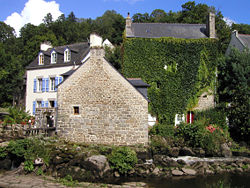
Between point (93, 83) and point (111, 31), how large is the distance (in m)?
32.2

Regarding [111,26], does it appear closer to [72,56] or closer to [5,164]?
[72,56]

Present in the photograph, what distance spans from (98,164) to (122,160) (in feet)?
4.06

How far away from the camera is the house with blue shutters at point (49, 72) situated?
928 inches

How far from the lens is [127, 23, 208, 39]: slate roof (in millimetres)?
21438

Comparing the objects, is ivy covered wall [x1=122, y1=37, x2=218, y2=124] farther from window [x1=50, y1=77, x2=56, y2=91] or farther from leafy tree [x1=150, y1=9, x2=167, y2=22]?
leafy tree [x1=150, y1=9, x2=167, y2=22]

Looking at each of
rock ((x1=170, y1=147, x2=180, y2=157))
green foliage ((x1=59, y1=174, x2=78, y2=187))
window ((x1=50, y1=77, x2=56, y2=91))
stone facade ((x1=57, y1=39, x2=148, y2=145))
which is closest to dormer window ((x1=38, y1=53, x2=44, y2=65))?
Answer: window ((x1=50, y1=77, x2=56, y2=91))

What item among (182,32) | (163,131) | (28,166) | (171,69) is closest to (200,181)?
(163,131)

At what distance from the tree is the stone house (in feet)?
4.62

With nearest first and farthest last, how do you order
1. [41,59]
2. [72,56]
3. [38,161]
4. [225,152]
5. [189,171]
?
1. [38,161]
2. [189,171]
3. [225,152]
4. [72,56]
5. [41,59]

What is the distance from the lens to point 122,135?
14172 mm

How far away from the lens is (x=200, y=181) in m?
11.1

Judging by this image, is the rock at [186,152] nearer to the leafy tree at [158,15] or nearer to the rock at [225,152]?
the rock at [225,152]

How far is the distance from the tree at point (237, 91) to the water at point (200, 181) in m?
6.96

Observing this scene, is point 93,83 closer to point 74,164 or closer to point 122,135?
point 122,135
